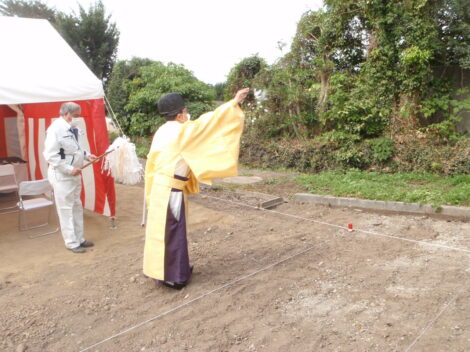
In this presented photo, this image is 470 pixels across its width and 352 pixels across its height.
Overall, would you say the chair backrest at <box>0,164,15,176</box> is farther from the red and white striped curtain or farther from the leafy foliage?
the leafy foliage

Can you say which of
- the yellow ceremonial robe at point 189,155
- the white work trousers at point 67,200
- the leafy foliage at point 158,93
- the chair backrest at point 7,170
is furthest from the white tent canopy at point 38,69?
the leafy foliage at point 158,93

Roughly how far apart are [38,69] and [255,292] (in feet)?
13.2

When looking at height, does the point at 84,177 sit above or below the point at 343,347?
above

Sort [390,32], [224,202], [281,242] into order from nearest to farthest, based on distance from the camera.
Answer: [281,242] → [224,202] → [390,32]

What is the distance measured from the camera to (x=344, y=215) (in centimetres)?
660

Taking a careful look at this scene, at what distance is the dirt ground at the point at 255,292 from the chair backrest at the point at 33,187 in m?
0.68

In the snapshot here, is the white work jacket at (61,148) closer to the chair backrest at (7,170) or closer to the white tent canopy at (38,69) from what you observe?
Answer: the white tent canopy at (38,69)

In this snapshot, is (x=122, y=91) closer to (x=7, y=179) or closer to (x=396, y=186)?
(x=7, y=179)

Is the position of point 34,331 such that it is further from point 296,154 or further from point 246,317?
point 296,154

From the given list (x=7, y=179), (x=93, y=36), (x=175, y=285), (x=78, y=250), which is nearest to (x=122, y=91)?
(x=93, y=36)

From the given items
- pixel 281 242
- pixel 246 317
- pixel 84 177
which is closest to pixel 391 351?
pixel 246 317

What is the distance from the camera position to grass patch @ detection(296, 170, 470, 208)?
21.4ft

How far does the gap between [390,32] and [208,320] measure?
8.15 metres

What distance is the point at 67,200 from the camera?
525cm
